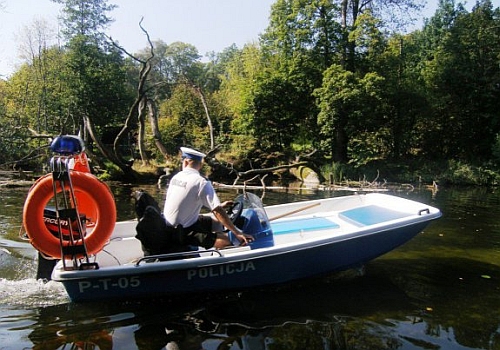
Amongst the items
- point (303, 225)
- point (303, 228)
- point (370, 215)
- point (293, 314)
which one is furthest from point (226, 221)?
point (370, 215)

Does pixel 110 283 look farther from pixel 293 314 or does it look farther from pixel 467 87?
pixel 467 87

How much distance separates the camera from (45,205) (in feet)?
14.8

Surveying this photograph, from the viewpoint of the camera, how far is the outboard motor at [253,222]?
17.4ft

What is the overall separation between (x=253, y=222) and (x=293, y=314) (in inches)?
50.7

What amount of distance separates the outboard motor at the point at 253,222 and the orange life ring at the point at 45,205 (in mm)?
1614

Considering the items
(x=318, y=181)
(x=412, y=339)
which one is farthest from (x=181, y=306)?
(x=318, y=181)

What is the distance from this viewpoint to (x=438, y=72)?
27.4 metres

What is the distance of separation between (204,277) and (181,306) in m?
0.42

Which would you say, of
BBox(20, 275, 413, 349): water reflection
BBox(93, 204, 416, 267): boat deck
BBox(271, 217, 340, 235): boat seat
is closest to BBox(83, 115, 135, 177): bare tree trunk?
BBox(93, 204, 416, 267): boat deck

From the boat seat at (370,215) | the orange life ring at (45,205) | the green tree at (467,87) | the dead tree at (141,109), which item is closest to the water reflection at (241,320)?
the orange life ring at (45,205)

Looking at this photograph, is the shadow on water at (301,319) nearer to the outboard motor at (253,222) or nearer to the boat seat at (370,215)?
the outboard motor at (253,222)

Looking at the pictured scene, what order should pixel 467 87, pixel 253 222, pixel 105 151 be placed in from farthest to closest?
pixel 467 87, pixel 105 151, pixel 253 222

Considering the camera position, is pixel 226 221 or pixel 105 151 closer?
pixel 226 221

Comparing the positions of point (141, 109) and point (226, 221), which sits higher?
point (141, 109)
